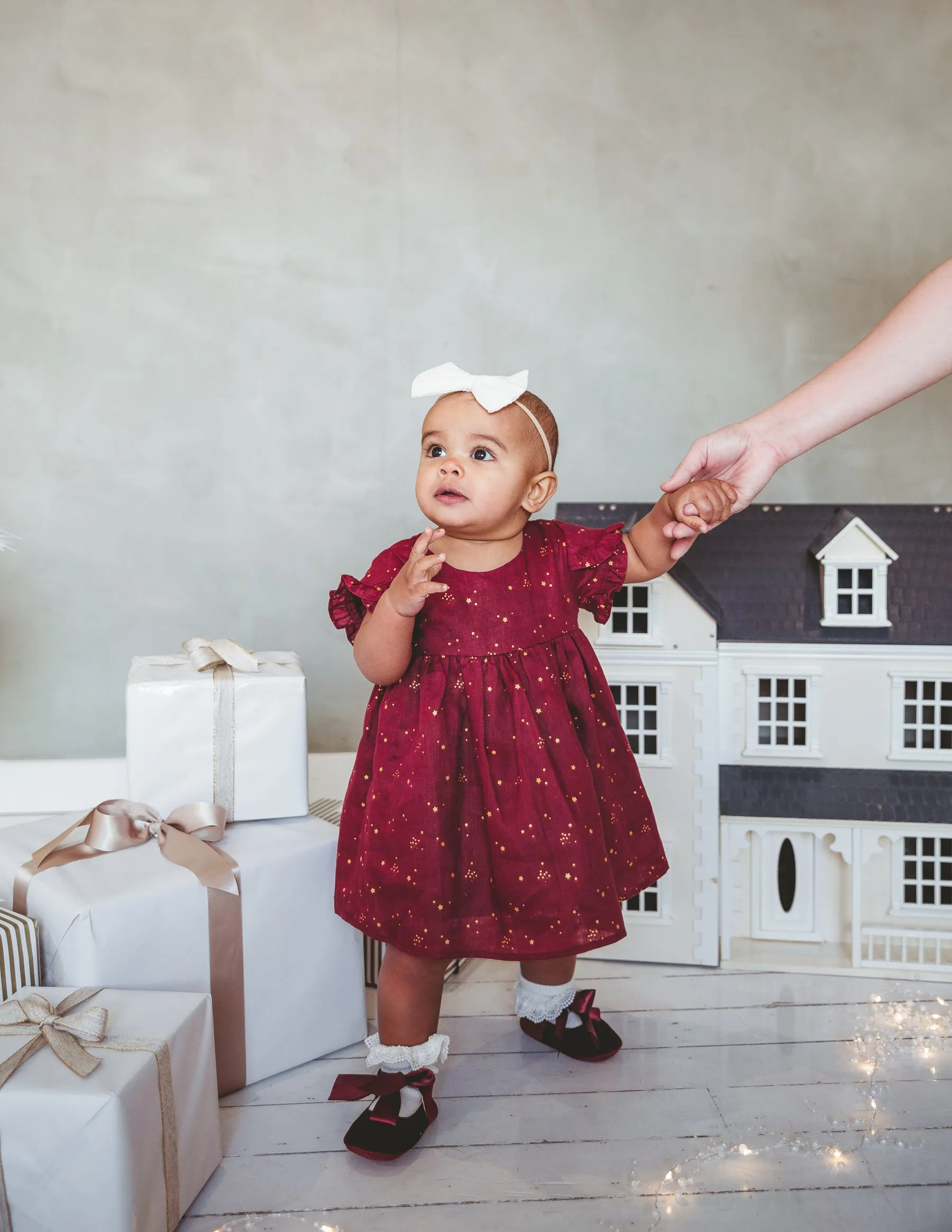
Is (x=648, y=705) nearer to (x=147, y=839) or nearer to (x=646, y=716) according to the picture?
(x=646, y=716)

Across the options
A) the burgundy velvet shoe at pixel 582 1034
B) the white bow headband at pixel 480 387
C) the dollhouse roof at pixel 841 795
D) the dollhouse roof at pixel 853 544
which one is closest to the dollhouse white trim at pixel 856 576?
the dollhouse roof at pixel 853 544

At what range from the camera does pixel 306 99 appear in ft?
9.03

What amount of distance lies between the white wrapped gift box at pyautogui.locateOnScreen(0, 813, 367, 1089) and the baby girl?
10cm

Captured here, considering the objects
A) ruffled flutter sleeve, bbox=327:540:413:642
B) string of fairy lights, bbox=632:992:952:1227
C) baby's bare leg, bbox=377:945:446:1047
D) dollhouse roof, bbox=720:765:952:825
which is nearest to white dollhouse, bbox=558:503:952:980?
dollhouse roof, bbox=720:765:952:825

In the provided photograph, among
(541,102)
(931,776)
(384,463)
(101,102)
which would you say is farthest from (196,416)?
(931,776)

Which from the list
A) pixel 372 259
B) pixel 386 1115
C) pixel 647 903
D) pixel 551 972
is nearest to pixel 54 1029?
pixel 386 1115

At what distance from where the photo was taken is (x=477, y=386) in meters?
1.47

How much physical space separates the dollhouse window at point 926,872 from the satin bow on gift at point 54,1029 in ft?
5.02

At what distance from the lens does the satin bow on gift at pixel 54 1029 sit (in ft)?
3.77

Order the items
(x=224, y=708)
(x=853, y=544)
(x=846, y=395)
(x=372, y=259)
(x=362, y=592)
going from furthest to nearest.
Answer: (x=372, y=259), (x=853, y=544), (x=224, y=708), (x=362, y=592), (x=846, y=395)

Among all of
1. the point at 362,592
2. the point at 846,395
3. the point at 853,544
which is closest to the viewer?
the point at 846,395

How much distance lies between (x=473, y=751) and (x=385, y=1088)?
1.68ft

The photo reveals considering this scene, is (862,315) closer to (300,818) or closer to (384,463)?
(384,463)

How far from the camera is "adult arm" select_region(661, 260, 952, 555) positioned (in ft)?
3.99
